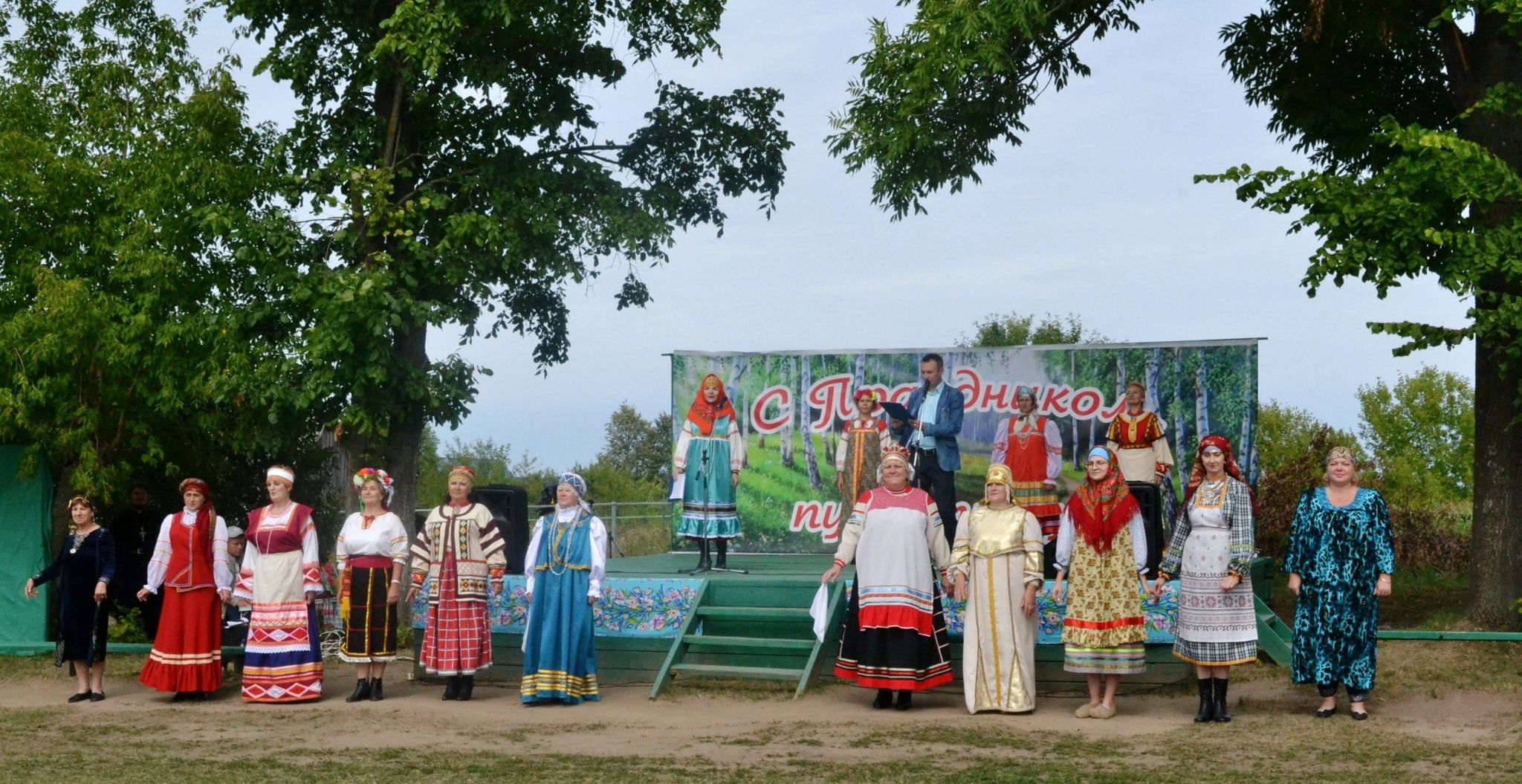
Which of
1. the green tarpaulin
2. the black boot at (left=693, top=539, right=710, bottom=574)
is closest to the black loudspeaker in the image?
the black boot at (left=693, top=539, right=710, bottom=574)

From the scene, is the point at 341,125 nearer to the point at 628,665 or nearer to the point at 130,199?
the point at 130,199

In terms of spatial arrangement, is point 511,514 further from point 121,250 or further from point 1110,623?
point 1110,623

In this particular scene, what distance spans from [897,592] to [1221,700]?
186cm

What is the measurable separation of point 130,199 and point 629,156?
13.4 ft

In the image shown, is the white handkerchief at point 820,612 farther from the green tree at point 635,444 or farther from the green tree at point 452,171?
the green tree at point 635,444

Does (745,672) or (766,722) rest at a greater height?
(745,672)

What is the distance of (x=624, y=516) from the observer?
59.6 ft

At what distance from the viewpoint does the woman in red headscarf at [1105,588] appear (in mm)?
8133

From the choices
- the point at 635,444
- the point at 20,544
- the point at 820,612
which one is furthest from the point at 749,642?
the point at 635,444

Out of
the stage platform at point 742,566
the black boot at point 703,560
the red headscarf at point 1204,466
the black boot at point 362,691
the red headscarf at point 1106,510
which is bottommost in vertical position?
the black boot at point 362,691

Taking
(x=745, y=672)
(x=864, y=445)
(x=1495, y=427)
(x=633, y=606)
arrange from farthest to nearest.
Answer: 1. (x=864, y=445)
2. (x=1495, y=427)
3. (x=633, y=606)
4. (x=745, y=672)

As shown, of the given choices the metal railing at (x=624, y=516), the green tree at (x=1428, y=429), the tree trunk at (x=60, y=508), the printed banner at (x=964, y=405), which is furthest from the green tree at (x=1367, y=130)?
the green tree at (x=1428, y=429)

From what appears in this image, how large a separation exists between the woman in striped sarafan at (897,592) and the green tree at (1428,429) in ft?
87.4

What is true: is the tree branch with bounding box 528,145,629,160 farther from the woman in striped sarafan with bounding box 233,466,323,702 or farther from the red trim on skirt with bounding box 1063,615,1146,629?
the red trim on skirt with bounding box 1063,615,1146,629
